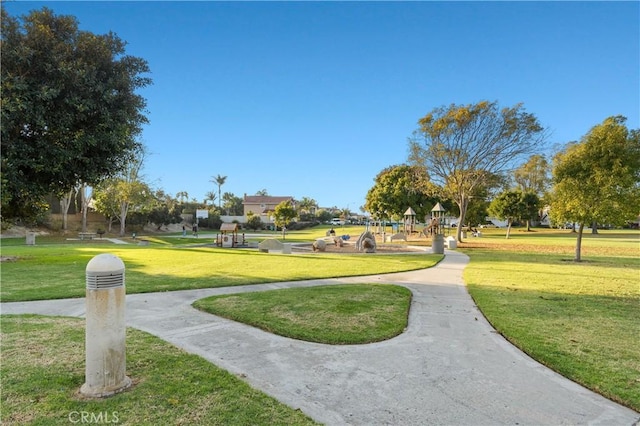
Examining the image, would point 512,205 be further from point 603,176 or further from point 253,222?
point 253,222

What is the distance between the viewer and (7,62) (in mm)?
5742

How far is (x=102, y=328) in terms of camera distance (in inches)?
123

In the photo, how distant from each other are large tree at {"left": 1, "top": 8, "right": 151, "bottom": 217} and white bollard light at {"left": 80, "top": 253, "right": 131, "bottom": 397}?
3.97m

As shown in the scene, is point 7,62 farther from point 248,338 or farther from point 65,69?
point 248,338

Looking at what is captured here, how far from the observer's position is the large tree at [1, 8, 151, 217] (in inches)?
224

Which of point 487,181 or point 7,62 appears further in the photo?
point 487,181

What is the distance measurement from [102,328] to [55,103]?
483 centimetres

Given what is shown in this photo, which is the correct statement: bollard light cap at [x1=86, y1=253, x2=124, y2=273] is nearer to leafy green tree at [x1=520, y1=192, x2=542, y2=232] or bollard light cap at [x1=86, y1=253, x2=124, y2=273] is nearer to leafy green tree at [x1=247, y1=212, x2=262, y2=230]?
leafy green tree at [x1=520, y1=192, x2=542, y2=232]

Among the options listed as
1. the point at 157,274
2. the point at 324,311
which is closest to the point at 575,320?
the point at 324,311

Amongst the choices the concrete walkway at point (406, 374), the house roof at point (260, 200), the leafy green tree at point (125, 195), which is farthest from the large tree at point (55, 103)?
the house roof at point (260, 200)

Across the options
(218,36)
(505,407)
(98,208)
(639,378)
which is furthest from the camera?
(98,208)

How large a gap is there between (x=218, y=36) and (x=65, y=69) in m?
7.92

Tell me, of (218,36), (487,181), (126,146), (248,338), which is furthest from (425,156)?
(248,338)

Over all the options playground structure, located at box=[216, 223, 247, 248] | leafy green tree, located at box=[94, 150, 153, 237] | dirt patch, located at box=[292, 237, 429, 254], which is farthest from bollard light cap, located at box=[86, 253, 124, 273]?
leafy green tree, located at box=[94, 150, 153, 237]
